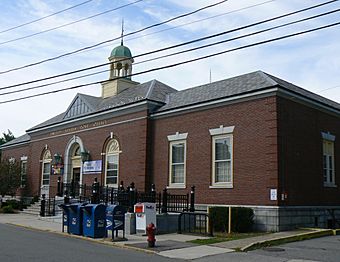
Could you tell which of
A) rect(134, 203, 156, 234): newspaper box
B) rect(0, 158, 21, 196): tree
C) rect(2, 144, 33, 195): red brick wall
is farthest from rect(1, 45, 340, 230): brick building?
rect(2, 144, 33, 195): red brick wall

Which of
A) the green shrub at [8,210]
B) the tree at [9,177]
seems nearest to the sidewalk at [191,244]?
the green shrub at [8,210]

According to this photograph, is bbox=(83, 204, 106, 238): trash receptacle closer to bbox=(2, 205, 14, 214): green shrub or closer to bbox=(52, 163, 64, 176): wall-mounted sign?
bbox=(2, 205, 14, 214): green shrub

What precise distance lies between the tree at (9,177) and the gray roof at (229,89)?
1713cm

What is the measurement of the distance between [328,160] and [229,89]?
6511 millimetres

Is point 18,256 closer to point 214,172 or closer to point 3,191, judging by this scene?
point 214,172

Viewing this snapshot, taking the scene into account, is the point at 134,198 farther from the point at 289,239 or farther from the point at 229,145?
the point at 289,239

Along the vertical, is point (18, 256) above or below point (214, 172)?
below

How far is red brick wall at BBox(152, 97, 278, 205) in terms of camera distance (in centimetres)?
2058

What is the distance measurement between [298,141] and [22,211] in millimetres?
20330

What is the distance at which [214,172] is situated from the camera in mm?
23016

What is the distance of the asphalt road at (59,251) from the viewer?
12216mm

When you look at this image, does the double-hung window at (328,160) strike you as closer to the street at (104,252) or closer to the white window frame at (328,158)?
the white window frame at (328,158)

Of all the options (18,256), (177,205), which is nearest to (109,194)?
(177,205)

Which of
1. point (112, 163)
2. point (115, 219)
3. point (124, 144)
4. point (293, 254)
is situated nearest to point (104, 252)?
point (115, 219)
